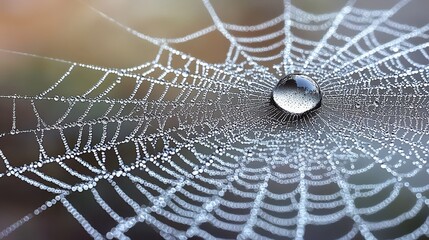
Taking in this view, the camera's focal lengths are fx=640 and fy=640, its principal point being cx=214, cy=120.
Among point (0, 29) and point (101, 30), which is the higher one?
point (101, 30)

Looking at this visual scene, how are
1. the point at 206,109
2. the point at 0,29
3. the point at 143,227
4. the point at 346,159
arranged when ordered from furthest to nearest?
1. the point at 0,29
2. the point at 143,227
3. the point at 206,109
4. the point at 346,159

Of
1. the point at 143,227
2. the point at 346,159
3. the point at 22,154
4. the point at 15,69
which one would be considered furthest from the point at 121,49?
the point at 346,159

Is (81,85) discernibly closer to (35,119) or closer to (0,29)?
(35,119)
